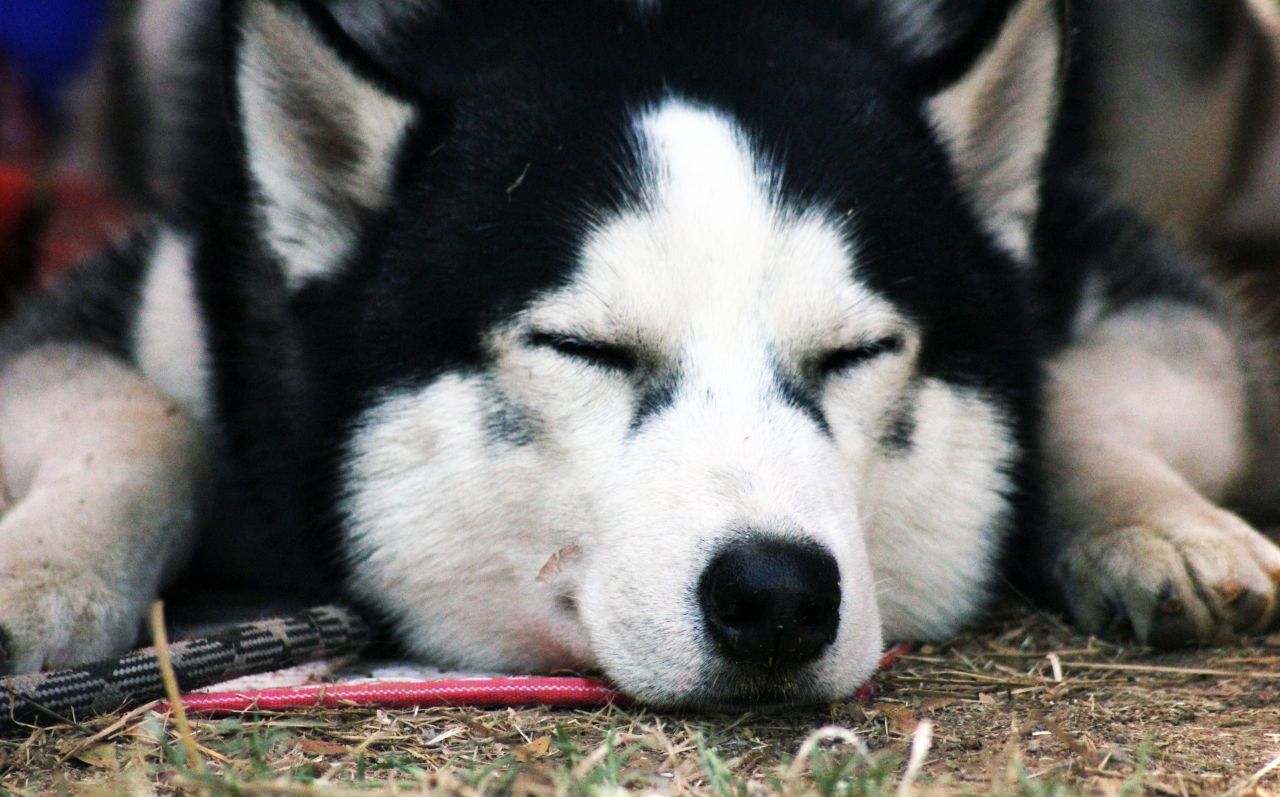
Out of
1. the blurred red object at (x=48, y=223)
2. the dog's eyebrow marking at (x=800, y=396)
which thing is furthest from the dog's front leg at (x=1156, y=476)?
the blurred red object at (x=48, y=223)

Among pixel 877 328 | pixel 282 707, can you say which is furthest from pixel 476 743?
pixel 877 328

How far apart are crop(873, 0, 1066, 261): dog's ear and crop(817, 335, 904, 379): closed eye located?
55 cm

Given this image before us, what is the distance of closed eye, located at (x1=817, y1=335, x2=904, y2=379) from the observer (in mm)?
2533

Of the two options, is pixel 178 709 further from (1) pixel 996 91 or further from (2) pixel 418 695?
(1) pixel 996 91

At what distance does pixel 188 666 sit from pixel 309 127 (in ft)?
3.42

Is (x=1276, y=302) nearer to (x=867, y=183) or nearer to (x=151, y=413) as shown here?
(x=867, y=183)

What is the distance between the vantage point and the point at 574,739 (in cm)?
223

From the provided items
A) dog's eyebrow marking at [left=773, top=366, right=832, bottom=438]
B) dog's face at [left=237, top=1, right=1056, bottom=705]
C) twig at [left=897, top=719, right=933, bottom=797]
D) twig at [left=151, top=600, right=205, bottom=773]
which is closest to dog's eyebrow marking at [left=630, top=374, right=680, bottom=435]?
dog's face at [left=237, top=1, right=1056, bottom=705]

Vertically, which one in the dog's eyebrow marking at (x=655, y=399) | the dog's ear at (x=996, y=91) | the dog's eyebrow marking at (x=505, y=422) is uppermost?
the dog's ear at (x=996, y=91)

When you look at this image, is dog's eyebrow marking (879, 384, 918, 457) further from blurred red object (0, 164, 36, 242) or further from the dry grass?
blurred red object (0, 164, 36, 242)

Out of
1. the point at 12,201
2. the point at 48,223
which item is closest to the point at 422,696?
the point at 12,201

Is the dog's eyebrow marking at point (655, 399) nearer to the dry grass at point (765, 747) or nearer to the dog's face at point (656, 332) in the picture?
the dog's face at point (656, 332)

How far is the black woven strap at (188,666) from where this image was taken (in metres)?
2.31

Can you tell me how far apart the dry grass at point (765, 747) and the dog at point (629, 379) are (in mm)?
119
